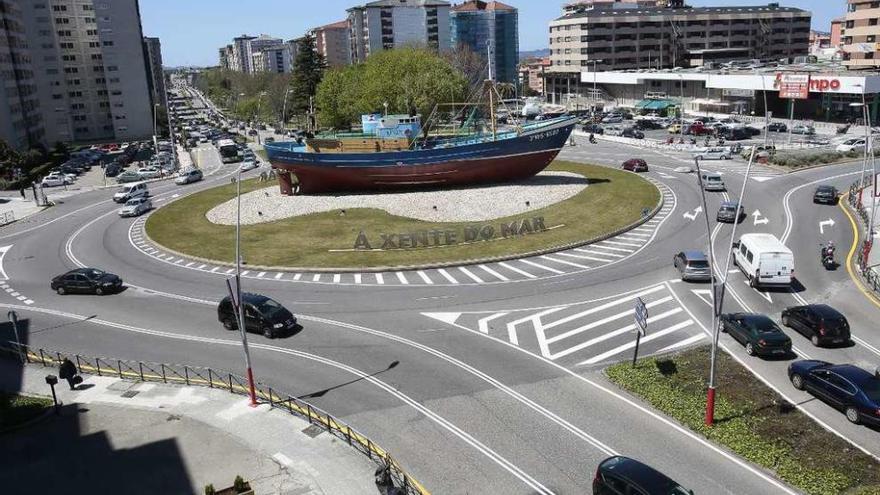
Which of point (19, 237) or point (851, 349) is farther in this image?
point (19, 237)

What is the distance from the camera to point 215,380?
89.0 feet

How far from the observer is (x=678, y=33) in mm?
155250

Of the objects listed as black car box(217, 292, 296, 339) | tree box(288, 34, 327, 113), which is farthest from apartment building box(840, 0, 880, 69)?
black car box(217, 292, 296, 339)

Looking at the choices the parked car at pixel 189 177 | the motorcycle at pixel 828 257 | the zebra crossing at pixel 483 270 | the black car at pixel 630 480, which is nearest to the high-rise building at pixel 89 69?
the parked car at pixel 189 177

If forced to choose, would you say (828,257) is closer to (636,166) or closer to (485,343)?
(485,343)

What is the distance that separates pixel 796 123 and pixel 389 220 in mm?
74020

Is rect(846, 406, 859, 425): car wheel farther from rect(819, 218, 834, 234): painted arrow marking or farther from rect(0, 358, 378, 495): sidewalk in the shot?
rect(819, 218, 834, 234): painted arrow marking

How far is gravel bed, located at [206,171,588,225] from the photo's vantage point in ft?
181

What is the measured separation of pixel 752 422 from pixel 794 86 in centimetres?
8746

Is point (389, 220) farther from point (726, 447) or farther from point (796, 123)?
point (796, 123)

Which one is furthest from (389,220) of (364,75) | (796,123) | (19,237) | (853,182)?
(796,123)

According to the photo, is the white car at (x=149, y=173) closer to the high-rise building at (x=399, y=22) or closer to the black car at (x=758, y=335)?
the black car at (x=758, y=335)

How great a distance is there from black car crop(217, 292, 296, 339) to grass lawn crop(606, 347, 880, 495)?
49.5ft

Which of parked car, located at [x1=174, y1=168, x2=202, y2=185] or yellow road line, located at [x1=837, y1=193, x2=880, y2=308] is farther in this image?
parked car, located at [x1=174, y1=168, x2=202, y2=185]
